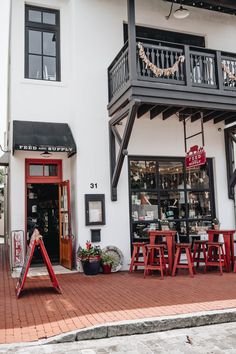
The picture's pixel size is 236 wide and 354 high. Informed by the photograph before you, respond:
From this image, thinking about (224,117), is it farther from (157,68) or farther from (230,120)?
(157,68)

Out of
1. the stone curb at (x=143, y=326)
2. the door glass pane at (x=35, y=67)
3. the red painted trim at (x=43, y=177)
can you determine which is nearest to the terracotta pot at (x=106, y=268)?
the red painted trim at (x=43, y=177)

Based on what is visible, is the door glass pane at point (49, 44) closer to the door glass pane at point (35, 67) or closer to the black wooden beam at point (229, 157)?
the door glass pane at point (35, 67)

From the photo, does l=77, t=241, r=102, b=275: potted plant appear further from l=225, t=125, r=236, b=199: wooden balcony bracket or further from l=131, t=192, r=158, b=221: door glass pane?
l=225, t=125, r=236, b=199: wooden balcony bracket

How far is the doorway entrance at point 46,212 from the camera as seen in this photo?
10.4 meters

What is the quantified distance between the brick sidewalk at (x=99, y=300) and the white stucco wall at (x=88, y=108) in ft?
5.57

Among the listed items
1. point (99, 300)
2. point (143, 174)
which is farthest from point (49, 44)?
point (99, 300)

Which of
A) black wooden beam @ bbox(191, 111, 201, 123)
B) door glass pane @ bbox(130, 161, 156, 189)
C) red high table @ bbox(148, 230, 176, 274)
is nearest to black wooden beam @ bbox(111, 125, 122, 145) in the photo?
door glass pane @ bbox(130, 161, 156, 189)

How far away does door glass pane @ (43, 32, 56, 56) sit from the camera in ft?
31.6

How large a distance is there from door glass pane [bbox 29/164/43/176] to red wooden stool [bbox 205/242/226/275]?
4.62 metres

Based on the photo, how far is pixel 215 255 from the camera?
855 centimetres

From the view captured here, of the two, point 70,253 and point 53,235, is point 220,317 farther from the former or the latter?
point 53,235

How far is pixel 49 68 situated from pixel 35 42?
0.77 meters

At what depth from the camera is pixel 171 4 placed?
1016cm

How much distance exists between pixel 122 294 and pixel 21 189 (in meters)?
4.05
